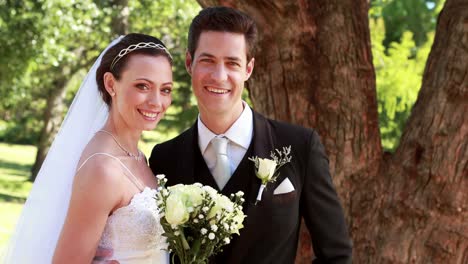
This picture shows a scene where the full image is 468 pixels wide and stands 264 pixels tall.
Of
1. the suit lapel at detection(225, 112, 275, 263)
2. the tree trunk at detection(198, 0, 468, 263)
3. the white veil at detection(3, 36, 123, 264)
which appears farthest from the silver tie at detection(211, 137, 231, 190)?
the tree trunk at detection(198, 0, 468, 263)

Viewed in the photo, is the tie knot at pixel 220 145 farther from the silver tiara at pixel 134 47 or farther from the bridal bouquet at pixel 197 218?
the silver tiara at pixel 134 47

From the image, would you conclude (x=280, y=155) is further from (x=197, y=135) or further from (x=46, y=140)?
(x=46, y=140)

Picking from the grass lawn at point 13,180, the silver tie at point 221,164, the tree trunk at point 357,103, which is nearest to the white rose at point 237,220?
the silver tie at point 221,164

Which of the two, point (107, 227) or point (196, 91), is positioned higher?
point (196, 91)

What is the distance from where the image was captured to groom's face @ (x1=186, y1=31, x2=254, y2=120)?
3.22 metres

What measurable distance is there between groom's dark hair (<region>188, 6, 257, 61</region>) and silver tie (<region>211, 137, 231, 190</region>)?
0.39 meters

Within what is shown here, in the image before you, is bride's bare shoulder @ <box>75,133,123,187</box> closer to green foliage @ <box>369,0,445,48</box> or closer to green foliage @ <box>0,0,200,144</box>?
green foliage @ <box>0,0,200,144</box>

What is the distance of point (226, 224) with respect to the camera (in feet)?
9.28

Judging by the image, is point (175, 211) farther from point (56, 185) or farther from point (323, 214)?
point (56, 185)

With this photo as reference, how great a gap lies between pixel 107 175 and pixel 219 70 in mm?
650

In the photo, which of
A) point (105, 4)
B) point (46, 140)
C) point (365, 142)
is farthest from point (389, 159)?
A: point (46, 140)

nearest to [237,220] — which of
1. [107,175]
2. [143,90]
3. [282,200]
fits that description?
[282,200]

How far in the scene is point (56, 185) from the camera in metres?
3.61

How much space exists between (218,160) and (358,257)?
181 cm
